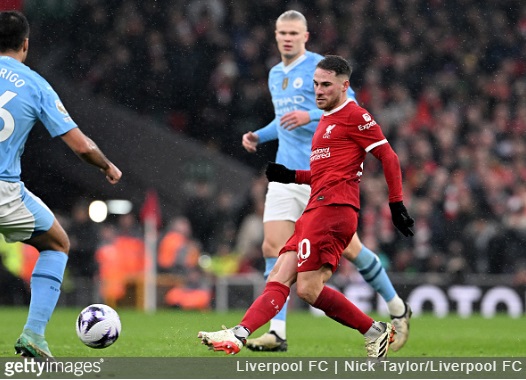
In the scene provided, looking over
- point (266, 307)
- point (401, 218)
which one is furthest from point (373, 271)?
point (266, 307)

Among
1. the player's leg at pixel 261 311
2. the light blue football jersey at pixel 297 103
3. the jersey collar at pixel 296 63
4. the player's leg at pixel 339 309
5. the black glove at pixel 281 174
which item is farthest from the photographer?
→ the jersey collar at pixel 296 63

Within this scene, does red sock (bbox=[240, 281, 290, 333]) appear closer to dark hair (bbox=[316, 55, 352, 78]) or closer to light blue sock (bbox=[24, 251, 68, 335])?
light blue sock (bbox=[24, 251, 68, 335])

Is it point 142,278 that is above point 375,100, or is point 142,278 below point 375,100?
below

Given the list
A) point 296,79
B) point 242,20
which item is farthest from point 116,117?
point 296,79

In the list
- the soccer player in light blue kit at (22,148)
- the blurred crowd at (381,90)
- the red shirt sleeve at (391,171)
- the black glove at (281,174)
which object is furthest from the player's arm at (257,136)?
the blurred crowd at (381,90)

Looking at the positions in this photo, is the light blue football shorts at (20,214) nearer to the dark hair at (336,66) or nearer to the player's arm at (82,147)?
the player's arm at (82,147)

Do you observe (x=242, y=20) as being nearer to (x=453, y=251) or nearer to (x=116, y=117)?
(x=116, y=117)

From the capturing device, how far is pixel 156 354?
23.2ft

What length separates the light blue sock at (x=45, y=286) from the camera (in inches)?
244

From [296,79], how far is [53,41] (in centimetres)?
1153

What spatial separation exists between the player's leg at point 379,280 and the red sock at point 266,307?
1.44 meters

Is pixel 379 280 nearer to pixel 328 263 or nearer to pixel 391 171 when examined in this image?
pixel 328 263

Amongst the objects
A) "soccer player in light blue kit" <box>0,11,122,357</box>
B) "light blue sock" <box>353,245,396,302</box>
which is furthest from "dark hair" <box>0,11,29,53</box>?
"light blue sock" <box>353,245,396,302</box>

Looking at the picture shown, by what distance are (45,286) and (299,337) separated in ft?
11.4
